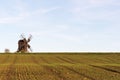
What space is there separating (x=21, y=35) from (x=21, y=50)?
550 cm

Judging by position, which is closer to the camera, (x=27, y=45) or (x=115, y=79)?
(x=115, y=79)

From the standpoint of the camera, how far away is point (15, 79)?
31.3 meters

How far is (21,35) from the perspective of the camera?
137 m

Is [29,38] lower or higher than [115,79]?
higher

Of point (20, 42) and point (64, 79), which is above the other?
point (20, 42)

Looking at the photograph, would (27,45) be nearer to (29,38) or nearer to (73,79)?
(29,38)

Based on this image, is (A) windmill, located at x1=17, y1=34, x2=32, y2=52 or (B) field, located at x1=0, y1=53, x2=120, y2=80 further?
(A) windmill, located at x1=17, y1=34, x2=32, y2=52

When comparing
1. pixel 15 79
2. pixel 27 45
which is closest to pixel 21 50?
pixel 27 45

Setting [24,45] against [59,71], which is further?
[24,45]

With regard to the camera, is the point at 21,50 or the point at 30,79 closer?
the point at 30,79

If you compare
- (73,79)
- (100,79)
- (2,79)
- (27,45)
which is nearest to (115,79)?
(100,79)

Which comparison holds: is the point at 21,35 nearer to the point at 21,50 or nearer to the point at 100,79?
the point at 21,50

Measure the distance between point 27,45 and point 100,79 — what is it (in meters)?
106

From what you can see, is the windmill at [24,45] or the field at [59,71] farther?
the windmill at [24,45]
